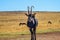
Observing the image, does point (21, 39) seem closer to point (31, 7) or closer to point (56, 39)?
point (56, 39)

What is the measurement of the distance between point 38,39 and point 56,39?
4.49 feet

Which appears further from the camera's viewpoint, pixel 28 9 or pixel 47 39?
pixel 47 39

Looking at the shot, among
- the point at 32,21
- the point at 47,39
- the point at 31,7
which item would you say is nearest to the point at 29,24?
the point at 32,21

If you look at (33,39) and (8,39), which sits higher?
(33,39)

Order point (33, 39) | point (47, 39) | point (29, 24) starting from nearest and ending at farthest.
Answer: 1. point (29, 24)
2. point (33, 39)
3. point (47, 39)

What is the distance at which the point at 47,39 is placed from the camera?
17844mm

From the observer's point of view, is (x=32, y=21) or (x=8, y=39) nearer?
(x=32, y=21)

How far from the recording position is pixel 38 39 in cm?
1797

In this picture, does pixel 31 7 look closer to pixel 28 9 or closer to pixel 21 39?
pixel 28 9

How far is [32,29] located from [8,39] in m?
6.54

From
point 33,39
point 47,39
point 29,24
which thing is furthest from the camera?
point 47,39

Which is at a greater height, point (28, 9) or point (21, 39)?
point (28, 9)

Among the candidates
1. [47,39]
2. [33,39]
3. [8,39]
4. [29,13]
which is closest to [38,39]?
[47,39]

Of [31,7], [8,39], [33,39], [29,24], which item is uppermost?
[31,7]
